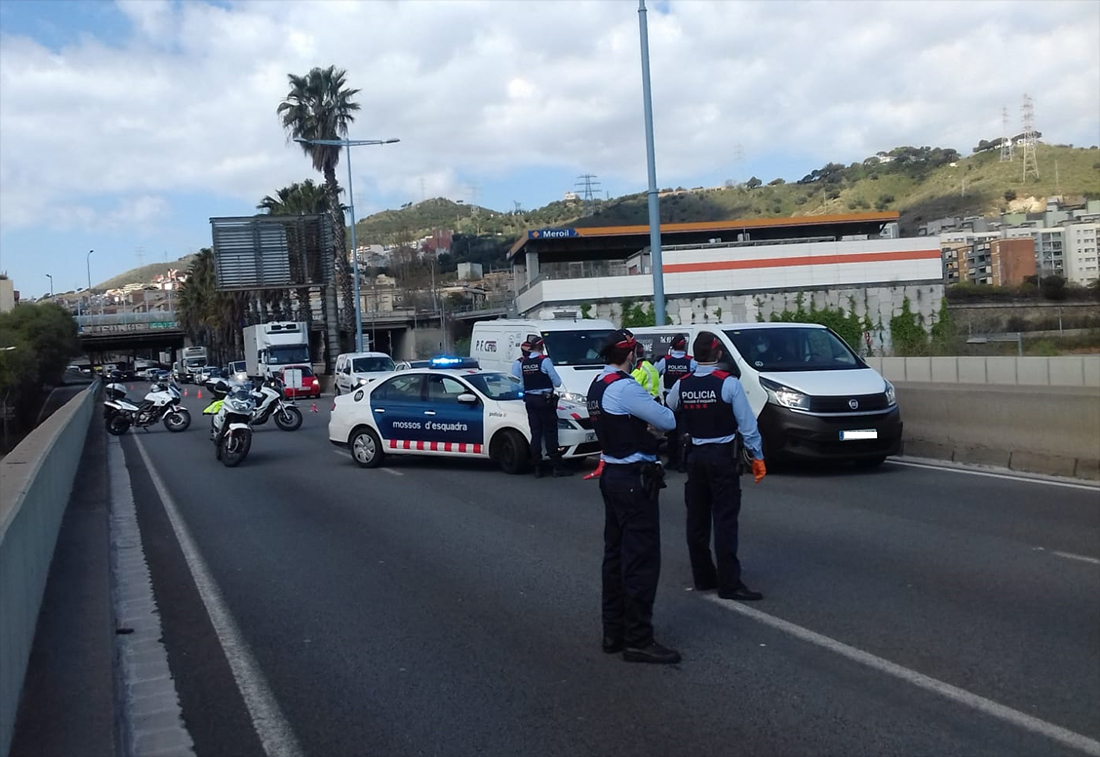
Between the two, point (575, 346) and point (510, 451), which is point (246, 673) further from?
point (575, 346)

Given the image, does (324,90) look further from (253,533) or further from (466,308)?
(253,533)

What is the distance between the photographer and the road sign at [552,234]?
6719 centimetres

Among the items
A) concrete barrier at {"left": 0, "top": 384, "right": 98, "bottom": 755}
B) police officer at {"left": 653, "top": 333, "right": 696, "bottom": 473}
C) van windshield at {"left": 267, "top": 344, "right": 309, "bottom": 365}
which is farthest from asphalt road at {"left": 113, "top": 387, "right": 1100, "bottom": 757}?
van windshield at {"left": 267, "top": 344, "right": 309, "bottom": 365}

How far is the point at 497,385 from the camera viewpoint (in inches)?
634

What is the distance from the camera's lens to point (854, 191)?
117 m

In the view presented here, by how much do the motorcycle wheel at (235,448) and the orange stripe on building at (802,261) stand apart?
44.7 metres

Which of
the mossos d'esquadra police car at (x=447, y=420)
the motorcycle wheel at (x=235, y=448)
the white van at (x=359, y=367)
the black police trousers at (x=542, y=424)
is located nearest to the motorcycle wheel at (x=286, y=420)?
the motorcycle wheel at (x=235, y=448)

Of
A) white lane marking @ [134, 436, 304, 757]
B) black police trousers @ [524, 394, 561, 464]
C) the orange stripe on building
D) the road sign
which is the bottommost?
white lane marking @ [134, 436, 304, 757]

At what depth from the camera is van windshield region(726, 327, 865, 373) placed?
48.2ft

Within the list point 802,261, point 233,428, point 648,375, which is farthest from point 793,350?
point 802,261

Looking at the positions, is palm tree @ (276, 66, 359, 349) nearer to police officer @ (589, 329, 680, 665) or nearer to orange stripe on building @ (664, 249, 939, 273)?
orange stripe on building @ (664, 249, 939, 273)

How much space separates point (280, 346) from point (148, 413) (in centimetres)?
1694

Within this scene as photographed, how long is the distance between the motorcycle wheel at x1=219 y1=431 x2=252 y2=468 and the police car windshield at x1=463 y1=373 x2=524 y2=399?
4365 millimetres

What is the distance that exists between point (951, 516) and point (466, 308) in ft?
222
